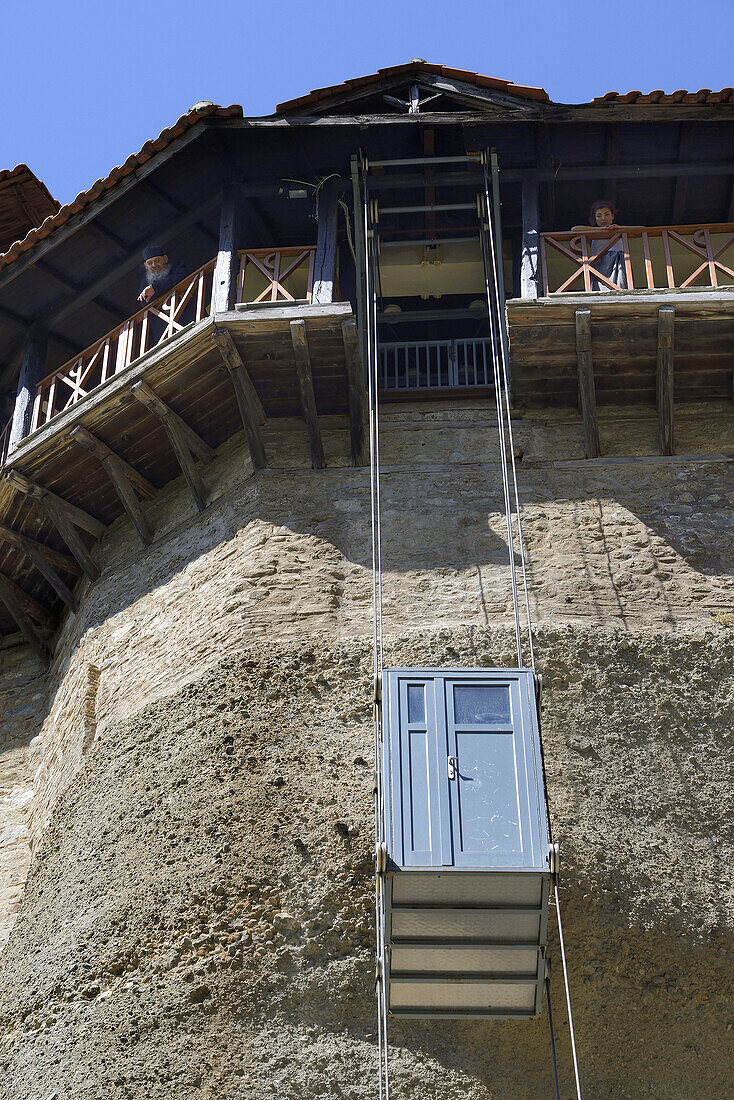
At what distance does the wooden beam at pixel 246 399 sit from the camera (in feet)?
31.0

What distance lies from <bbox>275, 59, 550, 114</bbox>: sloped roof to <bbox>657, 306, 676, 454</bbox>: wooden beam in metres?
→ 2.24

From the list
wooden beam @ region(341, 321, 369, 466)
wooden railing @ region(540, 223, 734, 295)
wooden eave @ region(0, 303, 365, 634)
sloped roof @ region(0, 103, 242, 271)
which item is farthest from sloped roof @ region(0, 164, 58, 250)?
wooden railing @ region(540, 223, 734, 295)

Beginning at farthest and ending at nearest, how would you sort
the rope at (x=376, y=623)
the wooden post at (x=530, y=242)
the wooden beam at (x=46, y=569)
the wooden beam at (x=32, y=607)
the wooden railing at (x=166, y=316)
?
the wooden beam at (x=32, y=607)
the wooden beam at (x=46, y=569)
the wooden railing at (x=166, y=316)
the wooden post at (x=530, y=242)
the rope at (x=376, y=623)

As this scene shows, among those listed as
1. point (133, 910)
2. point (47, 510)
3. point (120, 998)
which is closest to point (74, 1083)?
point (120, 998)

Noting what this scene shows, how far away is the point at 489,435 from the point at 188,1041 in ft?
16.7

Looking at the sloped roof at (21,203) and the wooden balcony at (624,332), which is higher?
the sloped roof at (21,203)

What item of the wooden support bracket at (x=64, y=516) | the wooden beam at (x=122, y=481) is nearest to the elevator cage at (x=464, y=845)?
the wooden beam at (x=122, y=481)

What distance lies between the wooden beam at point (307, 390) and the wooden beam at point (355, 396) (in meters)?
0.26

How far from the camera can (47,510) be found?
10.4 metres

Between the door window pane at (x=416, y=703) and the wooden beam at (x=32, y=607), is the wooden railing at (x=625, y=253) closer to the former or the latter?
the door window pane at (x=416, y=703)

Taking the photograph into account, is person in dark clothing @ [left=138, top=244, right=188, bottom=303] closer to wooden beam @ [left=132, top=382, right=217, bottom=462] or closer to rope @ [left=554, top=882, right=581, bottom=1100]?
wooden beam @ [left=132, top=382, right=217, bottom=462]

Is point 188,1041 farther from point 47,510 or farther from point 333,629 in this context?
point 47,510

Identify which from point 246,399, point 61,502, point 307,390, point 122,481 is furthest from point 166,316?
point 61,502

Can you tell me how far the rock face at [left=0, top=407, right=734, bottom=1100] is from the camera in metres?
6.58
